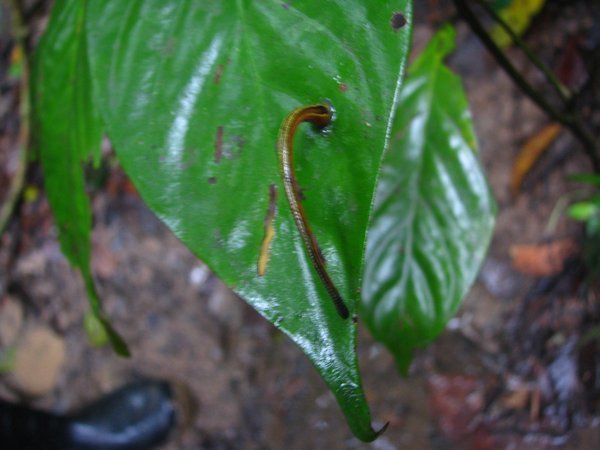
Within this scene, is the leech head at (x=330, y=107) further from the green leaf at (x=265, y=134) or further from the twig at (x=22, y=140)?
the twig at (x=22, y=140)

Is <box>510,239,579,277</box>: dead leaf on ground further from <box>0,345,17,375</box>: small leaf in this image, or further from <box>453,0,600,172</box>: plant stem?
<box>0,345,17,375</box>: small leaf

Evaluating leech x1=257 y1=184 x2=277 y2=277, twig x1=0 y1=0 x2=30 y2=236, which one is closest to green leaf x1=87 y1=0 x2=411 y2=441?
leech x1=257 y1=184 x2=277 y2=277

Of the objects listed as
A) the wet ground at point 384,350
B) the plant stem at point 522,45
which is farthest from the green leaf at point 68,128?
the wet ground at point 384,350

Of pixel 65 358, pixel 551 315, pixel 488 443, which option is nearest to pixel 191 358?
pixel 65 358

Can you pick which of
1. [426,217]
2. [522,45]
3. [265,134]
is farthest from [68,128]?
[522,45]

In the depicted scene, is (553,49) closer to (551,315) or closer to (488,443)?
(551,315)
